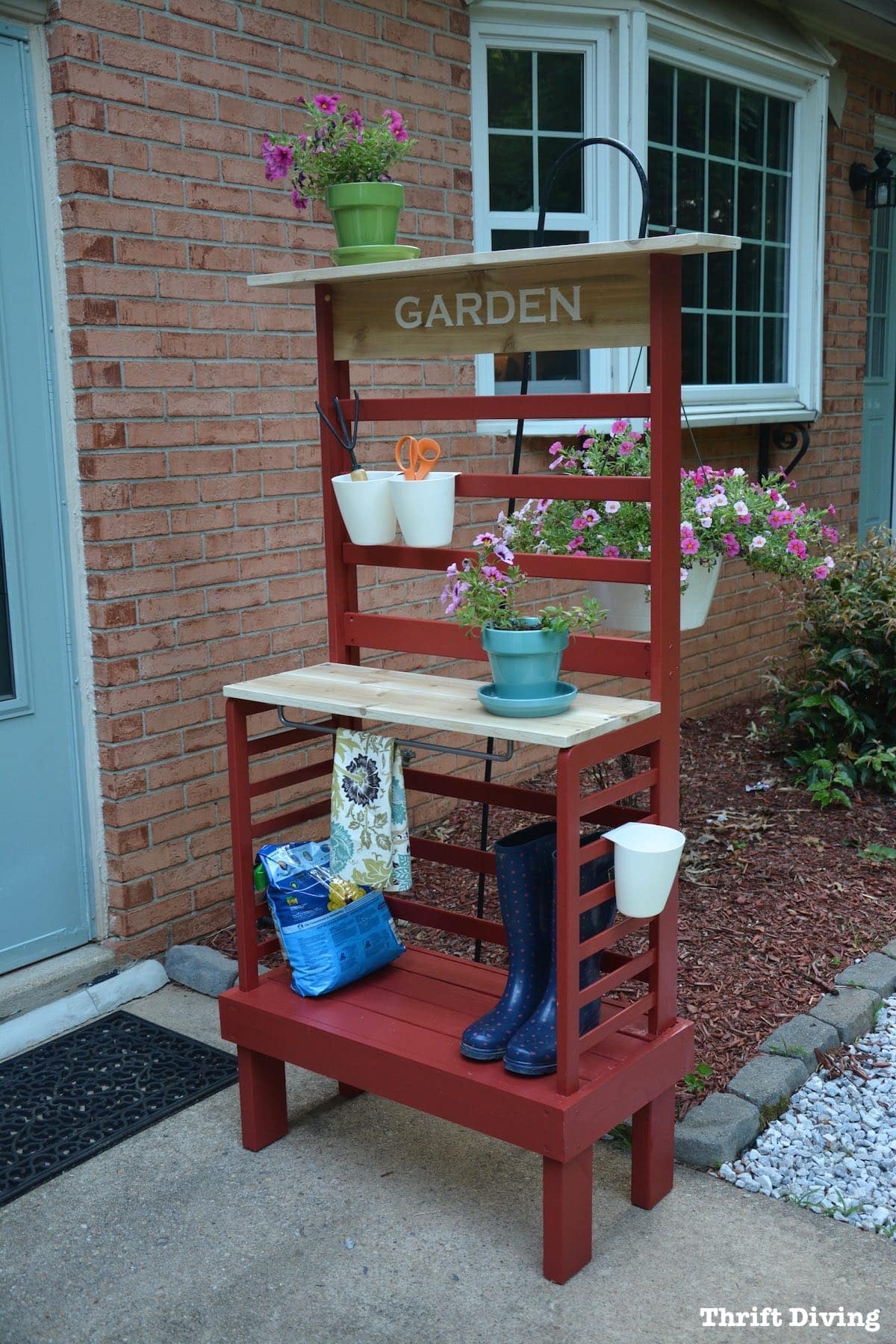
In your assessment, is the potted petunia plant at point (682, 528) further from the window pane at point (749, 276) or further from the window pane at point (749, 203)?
the window pane at point (749, 203)

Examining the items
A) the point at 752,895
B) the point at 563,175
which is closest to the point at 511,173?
the point at 563,175

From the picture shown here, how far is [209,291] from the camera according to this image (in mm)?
3547

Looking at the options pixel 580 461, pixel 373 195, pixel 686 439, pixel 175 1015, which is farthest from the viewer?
pixel 686 439

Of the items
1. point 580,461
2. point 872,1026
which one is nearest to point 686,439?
point 580,461

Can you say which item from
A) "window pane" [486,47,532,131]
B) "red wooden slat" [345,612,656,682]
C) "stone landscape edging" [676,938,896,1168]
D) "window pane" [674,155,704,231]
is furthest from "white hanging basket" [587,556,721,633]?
"window pane" [674,155,704,231]

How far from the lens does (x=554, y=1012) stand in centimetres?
238

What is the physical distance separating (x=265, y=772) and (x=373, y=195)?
69.5 inches

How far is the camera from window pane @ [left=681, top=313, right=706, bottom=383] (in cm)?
548

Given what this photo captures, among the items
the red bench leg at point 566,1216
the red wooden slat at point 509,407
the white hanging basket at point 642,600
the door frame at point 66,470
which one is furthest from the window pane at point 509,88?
the red bench leg at point 566,1216

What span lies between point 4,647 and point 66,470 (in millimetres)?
480

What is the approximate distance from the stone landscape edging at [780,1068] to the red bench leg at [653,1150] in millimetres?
129

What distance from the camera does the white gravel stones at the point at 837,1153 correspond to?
99.7 inches

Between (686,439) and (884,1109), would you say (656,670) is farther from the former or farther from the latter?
(686,439)

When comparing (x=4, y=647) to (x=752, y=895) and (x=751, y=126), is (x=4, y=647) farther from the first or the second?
(x=751, y=126)
